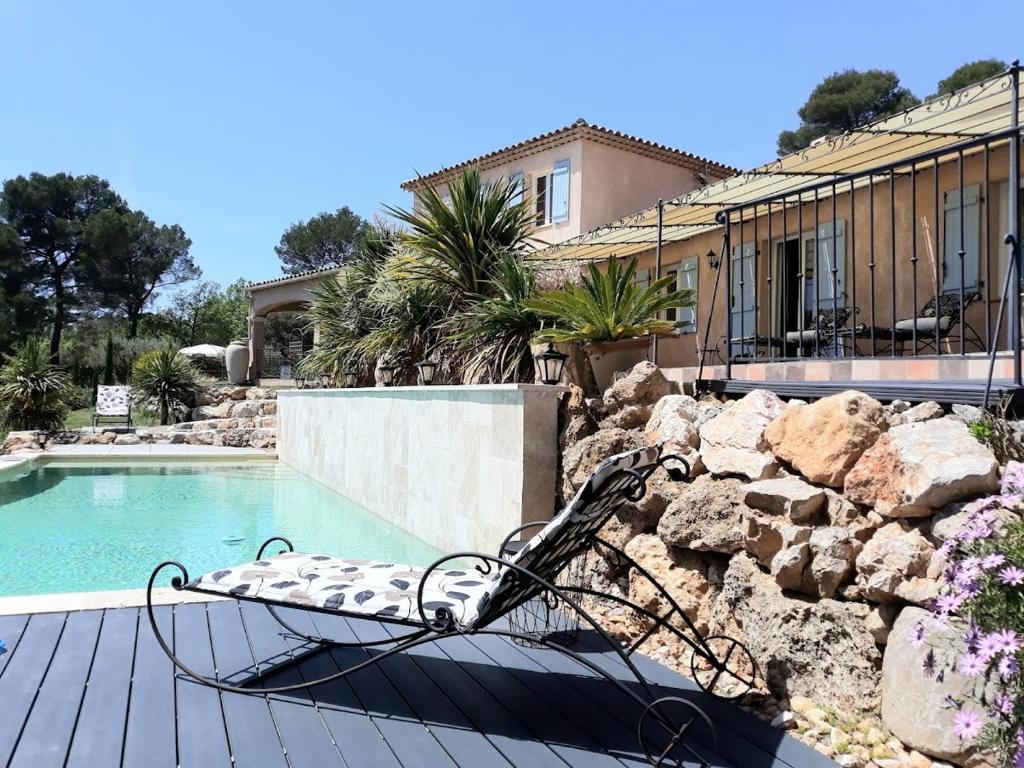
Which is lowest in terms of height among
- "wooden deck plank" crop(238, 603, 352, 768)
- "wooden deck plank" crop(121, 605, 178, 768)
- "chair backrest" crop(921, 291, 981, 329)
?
"wooden deck plank" crop(238, 603, 352, 768)

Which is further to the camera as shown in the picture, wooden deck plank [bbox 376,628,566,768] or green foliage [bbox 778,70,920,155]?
green foliage [bbox 778,70,920,155]

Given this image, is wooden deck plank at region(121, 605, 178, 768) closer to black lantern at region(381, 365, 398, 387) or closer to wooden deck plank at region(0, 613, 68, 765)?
wooden deck plank at region(0, 613, 68, 765)

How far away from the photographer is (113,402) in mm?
18969

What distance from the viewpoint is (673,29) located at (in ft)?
37.6

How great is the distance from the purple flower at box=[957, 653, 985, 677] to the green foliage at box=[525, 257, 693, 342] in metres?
4.00

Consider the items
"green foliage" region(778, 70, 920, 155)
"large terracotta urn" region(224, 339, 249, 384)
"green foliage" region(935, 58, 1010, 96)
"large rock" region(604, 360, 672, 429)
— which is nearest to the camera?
"large rock" region(604, 360, 672, 429)

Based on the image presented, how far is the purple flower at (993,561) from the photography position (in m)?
1.90

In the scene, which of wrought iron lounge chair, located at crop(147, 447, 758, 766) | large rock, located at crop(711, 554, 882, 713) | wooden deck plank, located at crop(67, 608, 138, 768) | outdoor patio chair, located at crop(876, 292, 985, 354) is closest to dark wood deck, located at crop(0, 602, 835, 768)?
wooden deck plank, located at crop(67, 608, 138, 768)

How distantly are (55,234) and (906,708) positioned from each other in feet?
142

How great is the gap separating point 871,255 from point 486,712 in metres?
3.49

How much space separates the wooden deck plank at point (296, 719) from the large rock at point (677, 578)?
6.37 ft

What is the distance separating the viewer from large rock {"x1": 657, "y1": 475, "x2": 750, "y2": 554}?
3676mm

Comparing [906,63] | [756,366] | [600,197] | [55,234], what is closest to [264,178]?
[55,234]

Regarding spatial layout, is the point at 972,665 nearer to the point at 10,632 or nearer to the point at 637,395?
the point at 637,395
